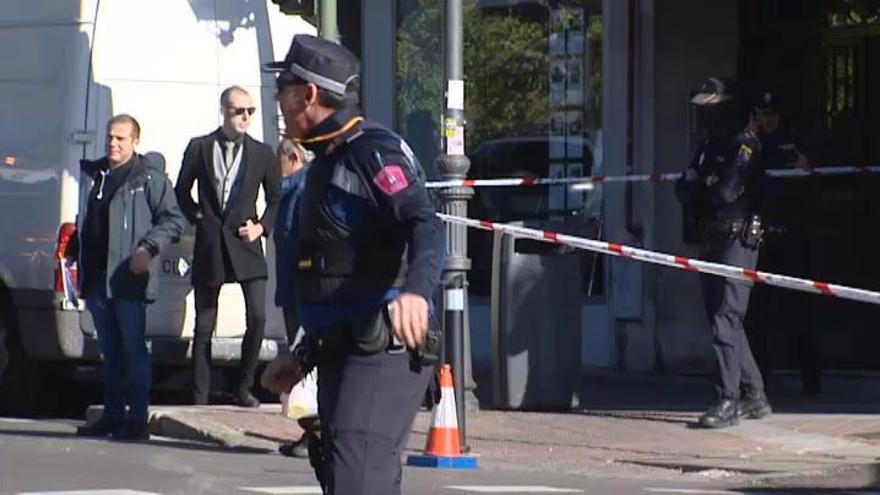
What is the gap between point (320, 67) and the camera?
625 cm

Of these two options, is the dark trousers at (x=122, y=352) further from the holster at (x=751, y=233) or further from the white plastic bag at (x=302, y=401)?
the holster at (x=751, y=233)

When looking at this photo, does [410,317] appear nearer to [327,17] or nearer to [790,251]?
[327,17]

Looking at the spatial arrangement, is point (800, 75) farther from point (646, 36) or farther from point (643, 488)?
point (643, 488)

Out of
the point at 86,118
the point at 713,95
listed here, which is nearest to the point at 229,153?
the point at 86,118

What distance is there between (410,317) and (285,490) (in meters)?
4.12

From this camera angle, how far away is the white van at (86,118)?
1301 cm

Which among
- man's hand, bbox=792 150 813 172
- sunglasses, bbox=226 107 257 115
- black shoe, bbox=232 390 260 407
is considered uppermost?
sunglasses, bbox=226 107 257 115

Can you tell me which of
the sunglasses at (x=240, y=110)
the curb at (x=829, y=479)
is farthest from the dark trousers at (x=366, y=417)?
the sunglasses at (x=240, y=110)

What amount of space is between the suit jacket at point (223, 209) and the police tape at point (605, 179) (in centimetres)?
124

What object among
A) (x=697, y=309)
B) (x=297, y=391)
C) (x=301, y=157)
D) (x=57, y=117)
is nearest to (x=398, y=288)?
(x=297, y=391)

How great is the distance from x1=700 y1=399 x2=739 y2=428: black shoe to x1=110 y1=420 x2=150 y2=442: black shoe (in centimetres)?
336

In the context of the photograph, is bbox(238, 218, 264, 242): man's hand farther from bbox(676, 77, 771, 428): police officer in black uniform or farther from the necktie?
bbox(676, 77, 771, 428): police officer in black uniform

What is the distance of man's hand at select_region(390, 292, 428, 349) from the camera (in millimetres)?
5801

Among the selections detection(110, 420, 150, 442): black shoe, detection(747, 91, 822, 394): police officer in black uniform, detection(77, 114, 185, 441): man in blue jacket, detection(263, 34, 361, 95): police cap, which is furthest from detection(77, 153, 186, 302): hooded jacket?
detection(263, 34, 361, 95): police cap
